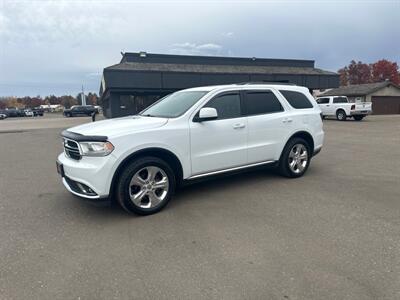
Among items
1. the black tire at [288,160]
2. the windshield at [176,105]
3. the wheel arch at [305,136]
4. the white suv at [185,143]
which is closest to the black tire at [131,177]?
the white suv at [185,143]

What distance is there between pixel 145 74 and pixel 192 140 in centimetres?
2049

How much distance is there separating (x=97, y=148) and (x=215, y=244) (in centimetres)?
189

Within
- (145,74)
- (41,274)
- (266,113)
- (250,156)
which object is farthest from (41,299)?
(145,74)

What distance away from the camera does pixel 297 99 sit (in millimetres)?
5910

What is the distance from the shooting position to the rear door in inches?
200

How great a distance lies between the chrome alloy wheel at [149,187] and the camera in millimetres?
4012

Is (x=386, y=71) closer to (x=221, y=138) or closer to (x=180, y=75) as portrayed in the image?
(x=180, y=75)

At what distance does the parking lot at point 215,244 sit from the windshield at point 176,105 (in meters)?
1.39

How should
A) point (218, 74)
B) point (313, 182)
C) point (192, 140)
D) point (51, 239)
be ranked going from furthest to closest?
point (218, 74) < point (313, 182) < point (192, 140) < point (51, 239)

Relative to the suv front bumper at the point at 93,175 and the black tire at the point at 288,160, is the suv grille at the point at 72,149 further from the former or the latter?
the black tire at the point at 288,160

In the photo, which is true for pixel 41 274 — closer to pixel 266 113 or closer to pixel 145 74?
pixel 266 113

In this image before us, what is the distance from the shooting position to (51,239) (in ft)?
11.5

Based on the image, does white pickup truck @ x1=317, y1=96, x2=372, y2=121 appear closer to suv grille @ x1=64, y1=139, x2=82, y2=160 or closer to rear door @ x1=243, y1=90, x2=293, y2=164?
rear door @ x1=243, y1=90, x2=293, y2=164

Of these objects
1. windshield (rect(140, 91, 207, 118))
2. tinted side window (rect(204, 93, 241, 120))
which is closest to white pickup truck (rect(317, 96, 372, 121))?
tinted side window (rect(204, 93, 241, 120))
